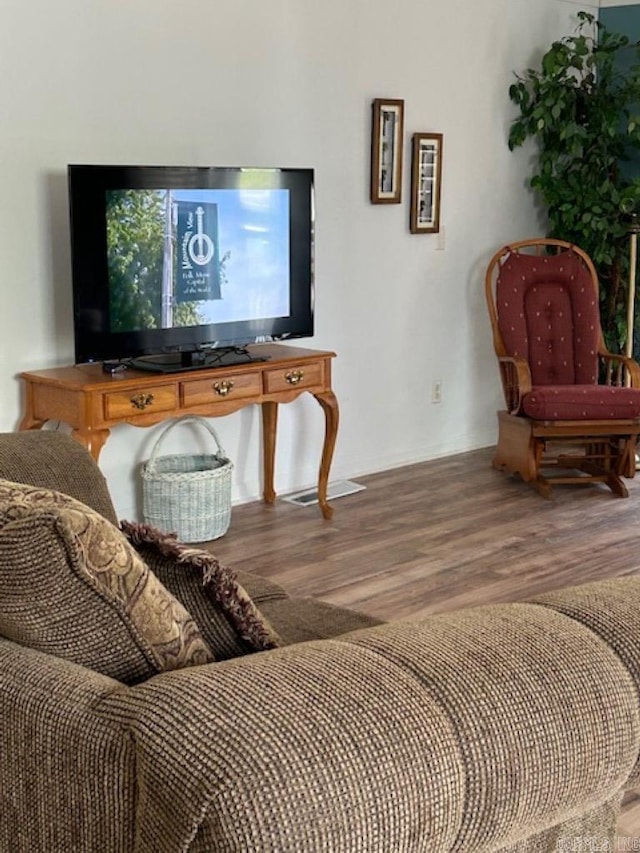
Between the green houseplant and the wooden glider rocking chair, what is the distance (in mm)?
311

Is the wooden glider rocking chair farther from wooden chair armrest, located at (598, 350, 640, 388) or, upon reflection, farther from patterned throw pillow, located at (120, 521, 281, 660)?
patterned throw pillow, located at (120, 521, 281, 660)

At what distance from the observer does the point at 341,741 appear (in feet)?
3.93

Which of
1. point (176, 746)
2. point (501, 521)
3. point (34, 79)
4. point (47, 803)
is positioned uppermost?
point (34, 79)

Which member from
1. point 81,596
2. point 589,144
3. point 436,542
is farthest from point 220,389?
point 81,596

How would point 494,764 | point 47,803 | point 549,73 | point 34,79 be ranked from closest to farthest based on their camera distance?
point 494,764 → point 47,803 → point 34,79 → point 549,73

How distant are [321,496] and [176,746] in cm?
378

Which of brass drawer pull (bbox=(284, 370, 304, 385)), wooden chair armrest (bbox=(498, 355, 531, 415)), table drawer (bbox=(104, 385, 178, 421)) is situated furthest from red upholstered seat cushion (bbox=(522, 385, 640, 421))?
table drawer (bbox=(104, 385, 178, 421))

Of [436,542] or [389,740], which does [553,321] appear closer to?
[436,542]

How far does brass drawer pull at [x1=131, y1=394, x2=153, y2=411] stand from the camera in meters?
4.15

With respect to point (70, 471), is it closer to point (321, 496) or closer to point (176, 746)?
point (176, 746)

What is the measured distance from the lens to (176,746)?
1193 mm

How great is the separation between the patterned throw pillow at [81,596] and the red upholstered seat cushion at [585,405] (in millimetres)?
3915

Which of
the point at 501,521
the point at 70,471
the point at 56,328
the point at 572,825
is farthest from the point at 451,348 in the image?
the point at 572,825

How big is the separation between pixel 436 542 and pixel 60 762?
338 cm
